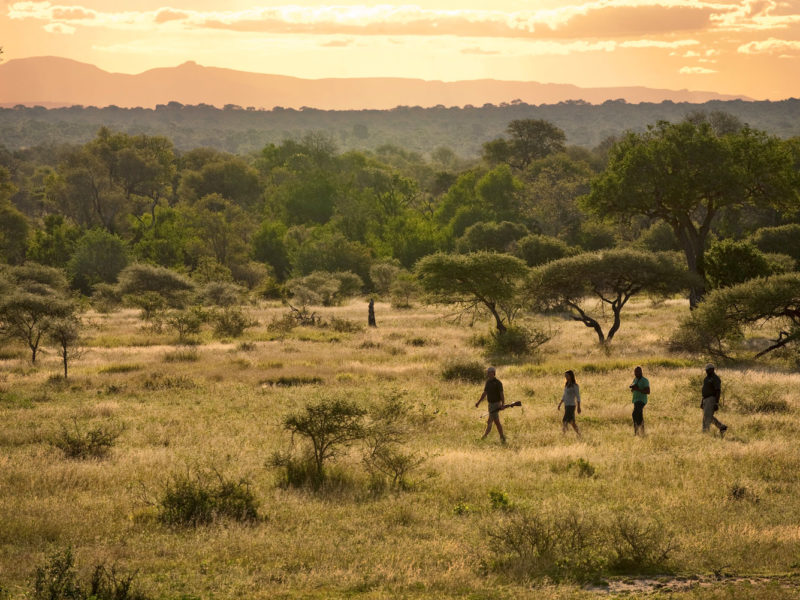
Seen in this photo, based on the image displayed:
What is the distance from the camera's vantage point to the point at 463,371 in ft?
87.9

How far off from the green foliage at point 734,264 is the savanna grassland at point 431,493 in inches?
396

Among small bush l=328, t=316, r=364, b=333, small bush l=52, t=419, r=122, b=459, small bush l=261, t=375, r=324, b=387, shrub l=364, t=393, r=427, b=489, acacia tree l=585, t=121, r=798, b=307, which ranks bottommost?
small bush l=328, t=316, r=364, b=333

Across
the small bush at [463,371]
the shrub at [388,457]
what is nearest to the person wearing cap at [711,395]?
the shrub at [388,457]

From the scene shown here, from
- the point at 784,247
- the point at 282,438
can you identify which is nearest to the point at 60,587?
the point at 282,438

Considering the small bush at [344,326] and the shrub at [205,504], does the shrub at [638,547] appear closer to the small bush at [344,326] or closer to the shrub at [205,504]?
the shrub at [205,504]

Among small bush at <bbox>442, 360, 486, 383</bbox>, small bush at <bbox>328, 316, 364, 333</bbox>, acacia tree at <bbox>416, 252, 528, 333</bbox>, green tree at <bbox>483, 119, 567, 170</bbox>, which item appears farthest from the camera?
green tree at <bbox>483, 119, 567, 170</bbox>

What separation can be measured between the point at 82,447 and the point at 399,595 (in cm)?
983

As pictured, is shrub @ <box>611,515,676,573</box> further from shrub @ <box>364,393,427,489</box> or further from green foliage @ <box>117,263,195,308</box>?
green foliage @ <box>117,263,195,308</box>

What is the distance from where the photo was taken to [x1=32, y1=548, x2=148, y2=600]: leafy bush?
7949mm

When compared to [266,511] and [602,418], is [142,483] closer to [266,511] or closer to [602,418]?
[266,511]

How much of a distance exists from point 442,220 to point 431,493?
7574cm

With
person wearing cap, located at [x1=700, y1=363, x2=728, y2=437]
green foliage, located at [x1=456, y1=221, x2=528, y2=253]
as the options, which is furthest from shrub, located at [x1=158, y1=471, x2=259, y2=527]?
green foliage, located at [x1=456, y1=221, x2=528, y2=253]

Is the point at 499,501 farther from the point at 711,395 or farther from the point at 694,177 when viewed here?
the point at 694,177

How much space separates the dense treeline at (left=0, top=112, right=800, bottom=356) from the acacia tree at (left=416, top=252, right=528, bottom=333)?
74 mm
